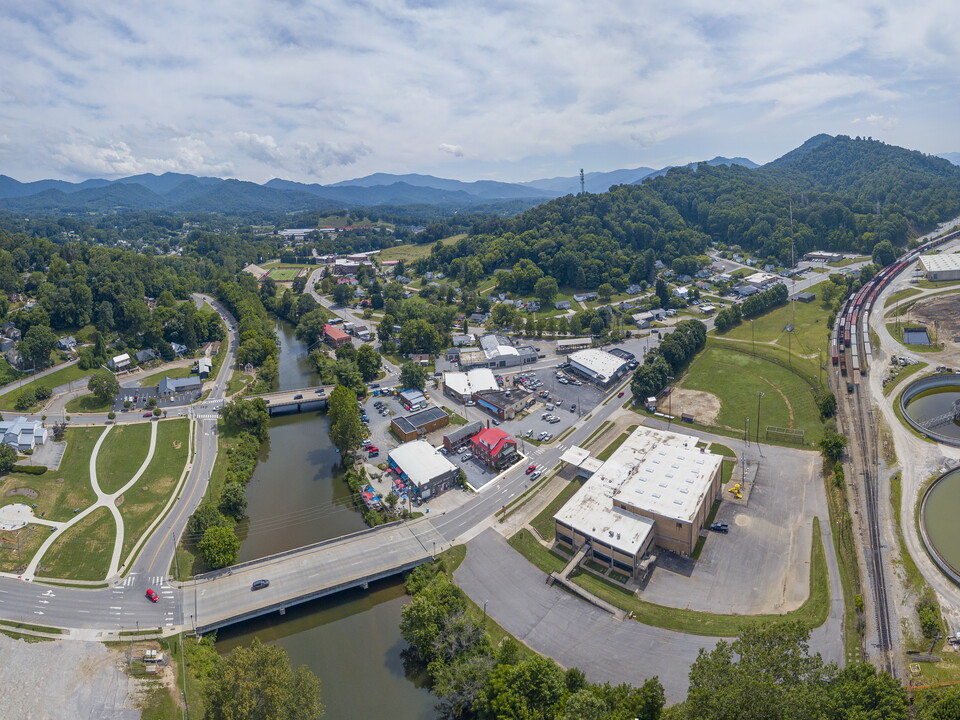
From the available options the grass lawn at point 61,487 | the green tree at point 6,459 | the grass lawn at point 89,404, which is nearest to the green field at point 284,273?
the grass lawn at point 89,404

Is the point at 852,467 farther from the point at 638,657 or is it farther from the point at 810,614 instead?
the point at 638,657

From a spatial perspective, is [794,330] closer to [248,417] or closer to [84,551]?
[248,417]

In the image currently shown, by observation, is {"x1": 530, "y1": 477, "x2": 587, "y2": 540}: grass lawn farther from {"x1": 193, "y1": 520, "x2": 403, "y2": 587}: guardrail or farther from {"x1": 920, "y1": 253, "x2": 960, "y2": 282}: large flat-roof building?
{"x1": 920, "y1": 253, "x2": 960, "y2": 282}: large flat-roof building

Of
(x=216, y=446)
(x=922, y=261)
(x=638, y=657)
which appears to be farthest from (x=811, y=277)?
(x=216, y=446)

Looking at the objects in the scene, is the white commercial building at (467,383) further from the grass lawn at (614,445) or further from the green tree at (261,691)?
the green tree at (261,691)

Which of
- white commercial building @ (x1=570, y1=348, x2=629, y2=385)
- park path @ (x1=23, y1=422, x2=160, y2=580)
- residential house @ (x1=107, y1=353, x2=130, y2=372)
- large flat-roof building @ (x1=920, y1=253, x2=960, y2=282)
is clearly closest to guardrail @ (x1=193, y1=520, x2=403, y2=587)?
park path @ (x1=23, y1=422, x2=160, y2=580)

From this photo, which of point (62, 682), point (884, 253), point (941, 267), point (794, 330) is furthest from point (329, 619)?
point (884, 253)
